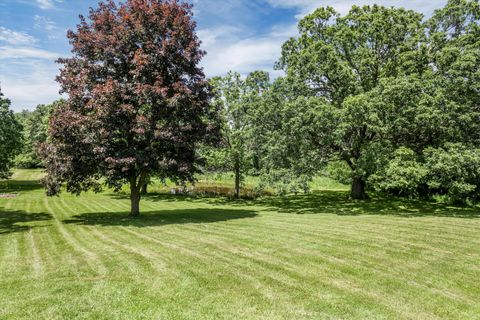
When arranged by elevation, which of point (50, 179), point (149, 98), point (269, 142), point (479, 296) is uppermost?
point (149, 98)

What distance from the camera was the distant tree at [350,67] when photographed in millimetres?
23641

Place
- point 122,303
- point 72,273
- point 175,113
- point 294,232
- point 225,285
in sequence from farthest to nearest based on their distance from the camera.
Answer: point 175,113 < point 294,232 < point 72,273 < point 225,285 < point 122,303

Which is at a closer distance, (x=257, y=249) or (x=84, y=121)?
(x=257, y=249)

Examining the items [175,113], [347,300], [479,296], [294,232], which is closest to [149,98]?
[175,113]

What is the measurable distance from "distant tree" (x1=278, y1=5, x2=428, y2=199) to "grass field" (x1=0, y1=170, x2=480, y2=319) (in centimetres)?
920

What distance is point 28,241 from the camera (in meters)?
13.3

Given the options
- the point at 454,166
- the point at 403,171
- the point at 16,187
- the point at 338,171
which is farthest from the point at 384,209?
the point at 16,187

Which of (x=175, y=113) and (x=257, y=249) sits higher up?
(x=175, y=113)

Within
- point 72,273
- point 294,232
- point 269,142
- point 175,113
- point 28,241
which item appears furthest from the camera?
point 269,142

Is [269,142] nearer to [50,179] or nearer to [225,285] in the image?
[50,179]

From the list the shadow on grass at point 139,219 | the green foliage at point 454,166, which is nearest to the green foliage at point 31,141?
the shadow on grass at point 139,219

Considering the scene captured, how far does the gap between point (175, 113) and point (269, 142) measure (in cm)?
968

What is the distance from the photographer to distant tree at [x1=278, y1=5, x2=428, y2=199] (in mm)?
23641

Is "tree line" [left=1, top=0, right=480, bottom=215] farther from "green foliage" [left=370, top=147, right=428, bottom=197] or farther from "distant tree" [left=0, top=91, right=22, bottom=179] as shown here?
"distant tree" [left=0, top=91, right=22, bottom=179]
